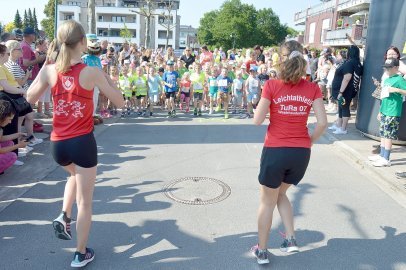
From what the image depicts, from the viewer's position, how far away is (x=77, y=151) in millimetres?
2928

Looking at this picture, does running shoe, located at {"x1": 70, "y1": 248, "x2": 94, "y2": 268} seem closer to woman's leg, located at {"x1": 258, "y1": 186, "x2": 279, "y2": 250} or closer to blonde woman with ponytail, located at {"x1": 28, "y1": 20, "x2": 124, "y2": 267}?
blonde woman with ponytail, located at {"x1": 28, "y1": 20, "x2": 124, "y2": 267}

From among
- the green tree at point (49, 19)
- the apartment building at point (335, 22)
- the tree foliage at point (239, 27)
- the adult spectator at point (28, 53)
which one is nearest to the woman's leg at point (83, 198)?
the adult spectator at point (28, 53)

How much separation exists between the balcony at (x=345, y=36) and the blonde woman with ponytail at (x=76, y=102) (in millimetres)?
27998

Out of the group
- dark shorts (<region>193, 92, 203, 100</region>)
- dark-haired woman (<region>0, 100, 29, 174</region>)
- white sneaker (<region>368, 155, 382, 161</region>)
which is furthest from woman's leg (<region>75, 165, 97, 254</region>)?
dark shorts (<region>193, 92, 203, 100</region>)

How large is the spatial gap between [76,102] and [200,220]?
2030mm

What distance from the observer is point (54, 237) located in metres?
3.68

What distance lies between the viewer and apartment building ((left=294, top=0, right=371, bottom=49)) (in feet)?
103

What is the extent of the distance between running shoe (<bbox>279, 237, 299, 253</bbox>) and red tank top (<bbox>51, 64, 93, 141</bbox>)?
213cm

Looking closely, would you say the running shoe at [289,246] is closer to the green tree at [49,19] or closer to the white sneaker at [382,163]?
the white sneaker at [382,163]

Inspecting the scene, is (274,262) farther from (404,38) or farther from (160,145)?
(404,38)

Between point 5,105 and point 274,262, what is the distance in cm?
378

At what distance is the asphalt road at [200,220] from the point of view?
337 centimetres

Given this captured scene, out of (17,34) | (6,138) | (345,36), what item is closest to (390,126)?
(6,138)

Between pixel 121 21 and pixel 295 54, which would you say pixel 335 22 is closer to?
pixel 295 54
